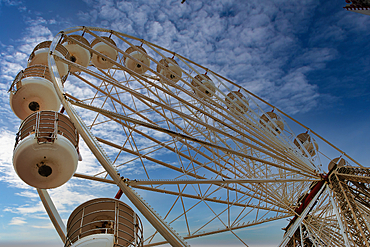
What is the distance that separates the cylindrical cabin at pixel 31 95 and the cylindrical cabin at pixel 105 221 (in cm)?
490

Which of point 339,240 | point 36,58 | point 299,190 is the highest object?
point 36,58

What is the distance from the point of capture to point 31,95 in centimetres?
1003

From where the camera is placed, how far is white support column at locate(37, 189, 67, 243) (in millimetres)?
9672

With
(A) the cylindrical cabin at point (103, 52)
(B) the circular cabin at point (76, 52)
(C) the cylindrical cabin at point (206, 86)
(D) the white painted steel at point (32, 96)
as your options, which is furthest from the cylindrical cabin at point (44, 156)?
(C) the cylindrical cabin at point (206, 86)

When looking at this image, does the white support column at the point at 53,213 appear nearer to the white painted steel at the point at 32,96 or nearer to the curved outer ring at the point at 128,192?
the white painted steel at the point at 32,96

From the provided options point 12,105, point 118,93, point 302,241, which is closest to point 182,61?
point 118,93

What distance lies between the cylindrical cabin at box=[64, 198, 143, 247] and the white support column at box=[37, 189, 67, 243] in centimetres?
196

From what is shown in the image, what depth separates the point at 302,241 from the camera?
13.4 meters

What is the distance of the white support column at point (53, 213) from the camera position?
31.7 feet

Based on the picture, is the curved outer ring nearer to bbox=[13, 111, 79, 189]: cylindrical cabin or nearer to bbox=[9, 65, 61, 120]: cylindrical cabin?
bbox=[13, 111, 79, 189]: cylindrical cabin

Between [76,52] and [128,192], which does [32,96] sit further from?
[128,192]

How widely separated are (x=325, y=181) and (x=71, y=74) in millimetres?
17839

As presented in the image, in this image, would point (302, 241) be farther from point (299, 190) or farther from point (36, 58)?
point (36, 58)

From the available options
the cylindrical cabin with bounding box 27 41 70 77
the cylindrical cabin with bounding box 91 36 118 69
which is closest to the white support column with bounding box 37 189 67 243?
the cylindrical cabin with bounding box 27 41 70 77
